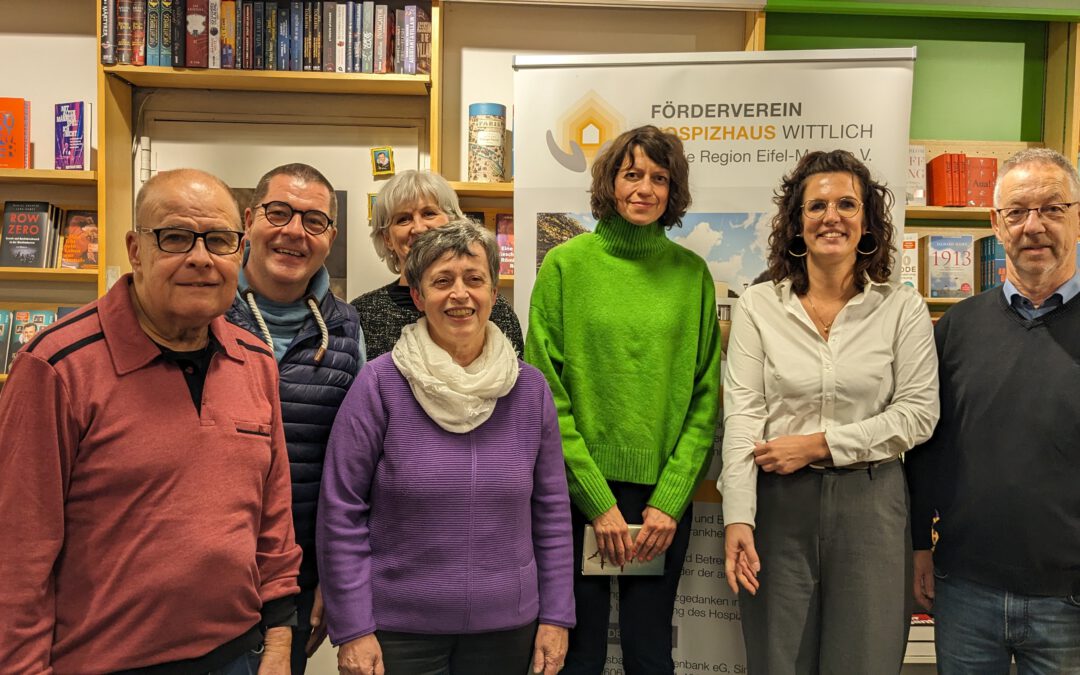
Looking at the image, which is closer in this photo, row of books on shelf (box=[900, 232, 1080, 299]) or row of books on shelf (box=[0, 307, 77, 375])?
row of books on shelf (box=[0, 307, 77, 375])

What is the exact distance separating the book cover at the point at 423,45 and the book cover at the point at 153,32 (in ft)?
3.64

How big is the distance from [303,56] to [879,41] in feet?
9.21

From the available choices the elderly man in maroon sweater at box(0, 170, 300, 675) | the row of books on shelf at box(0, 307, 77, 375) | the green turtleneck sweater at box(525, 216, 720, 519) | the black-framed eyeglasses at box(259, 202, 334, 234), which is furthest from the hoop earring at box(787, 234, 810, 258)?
the row of books on shelf at box(0, 307, 77, 375)

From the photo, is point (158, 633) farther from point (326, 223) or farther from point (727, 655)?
point (727, 655)

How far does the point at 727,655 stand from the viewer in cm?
250

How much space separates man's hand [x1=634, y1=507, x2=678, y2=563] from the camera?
206cm

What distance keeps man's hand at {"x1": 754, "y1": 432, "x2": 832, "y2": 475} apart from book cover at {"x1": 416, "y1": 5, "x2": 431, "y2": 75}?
2.28 metres

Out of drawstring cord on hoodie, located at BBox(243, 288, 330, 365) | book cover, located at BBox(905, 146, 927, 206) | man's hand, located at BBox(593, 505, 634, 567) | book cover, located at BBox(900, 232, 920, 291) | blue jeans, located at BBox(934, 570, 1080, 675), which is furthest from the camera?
book cover, located at BBox(905, 146, 927, 206)

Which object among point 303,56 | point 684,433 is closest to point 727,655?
point 684,433

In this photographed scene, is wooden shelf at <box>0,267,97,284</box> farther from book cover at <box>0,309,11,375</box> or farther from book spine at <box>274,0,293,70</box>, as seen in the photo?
book spine at <box>274,0,293,70</box>

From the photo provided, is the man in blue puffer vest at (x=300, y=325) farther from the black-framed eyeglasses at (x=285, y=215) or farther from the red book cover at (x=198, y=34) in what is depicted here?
the red book cover at (x=198, y=34)

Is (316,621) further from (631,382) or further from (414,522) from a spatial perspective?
(631,382)

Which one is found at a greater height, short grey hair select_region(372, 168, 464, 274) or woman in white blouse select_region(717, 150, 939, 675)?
short grey hair select_region(372, 168, 464, 274)

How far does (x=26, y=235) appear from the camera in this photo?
3.42m
